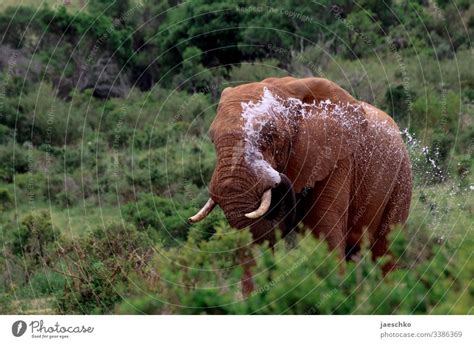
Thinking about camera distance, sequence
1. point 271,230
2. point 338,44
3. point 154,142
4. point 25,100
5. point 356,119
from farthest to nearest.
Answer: point 338,44 → point 25,100 → point 154,142 → point 356,119 → point 271,230

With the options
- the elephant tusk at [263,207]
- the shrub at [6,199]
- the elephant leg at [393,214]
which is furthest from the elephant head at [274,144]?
the shrub at [6,199]

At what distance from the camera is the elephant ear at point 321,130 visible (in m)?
10.4

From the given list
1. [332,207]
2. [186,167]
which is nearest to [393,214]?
[332,207]

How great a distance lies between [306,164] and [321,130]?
335 millimetres

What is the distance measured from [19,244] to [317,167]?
7.46 meters

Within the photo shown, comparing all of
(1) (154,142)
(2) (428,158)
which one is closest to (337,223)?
(2) (428,158)

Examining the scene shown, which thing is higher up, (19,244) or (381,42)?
(381,42)

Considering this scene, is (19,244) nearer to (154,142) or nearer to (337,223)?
(337,223)

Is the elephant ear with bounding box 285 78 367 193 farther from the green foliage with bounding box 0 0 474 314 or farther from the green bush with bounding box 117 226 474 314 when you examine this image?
the green bush with bounding box 117 226 474 314

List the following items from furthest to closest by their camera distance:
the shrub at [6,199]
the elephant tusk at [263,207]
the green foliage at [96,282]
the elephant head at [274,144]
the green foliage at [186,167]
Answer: the shrub at [6,199], the green foliage at [96,282], the elephant head at [274,144], the elephant tusk at [263,207], the green foliage at [186,167]

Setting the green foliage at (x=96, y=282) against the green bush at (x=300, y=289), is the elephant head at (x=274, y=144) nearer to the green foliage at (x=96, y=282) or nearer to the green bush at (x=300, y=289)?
the green foliage at (x=96, y=282)

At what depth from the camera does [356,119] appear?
10.9 m

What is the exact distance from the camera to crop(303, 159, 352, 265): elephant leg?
34.1 ft

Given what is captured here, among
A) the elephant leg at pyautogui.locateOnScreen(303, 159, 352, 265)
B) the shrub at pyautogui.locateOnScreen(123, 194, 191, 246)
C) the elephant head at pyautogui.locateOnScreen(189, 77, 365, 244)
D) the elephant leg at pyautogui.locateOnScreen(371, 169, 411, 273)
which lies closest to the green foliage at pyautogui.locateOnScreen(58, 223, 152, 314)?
the elephant head at pyautogui.locateOnScreen(189, 77, 365, 244)
